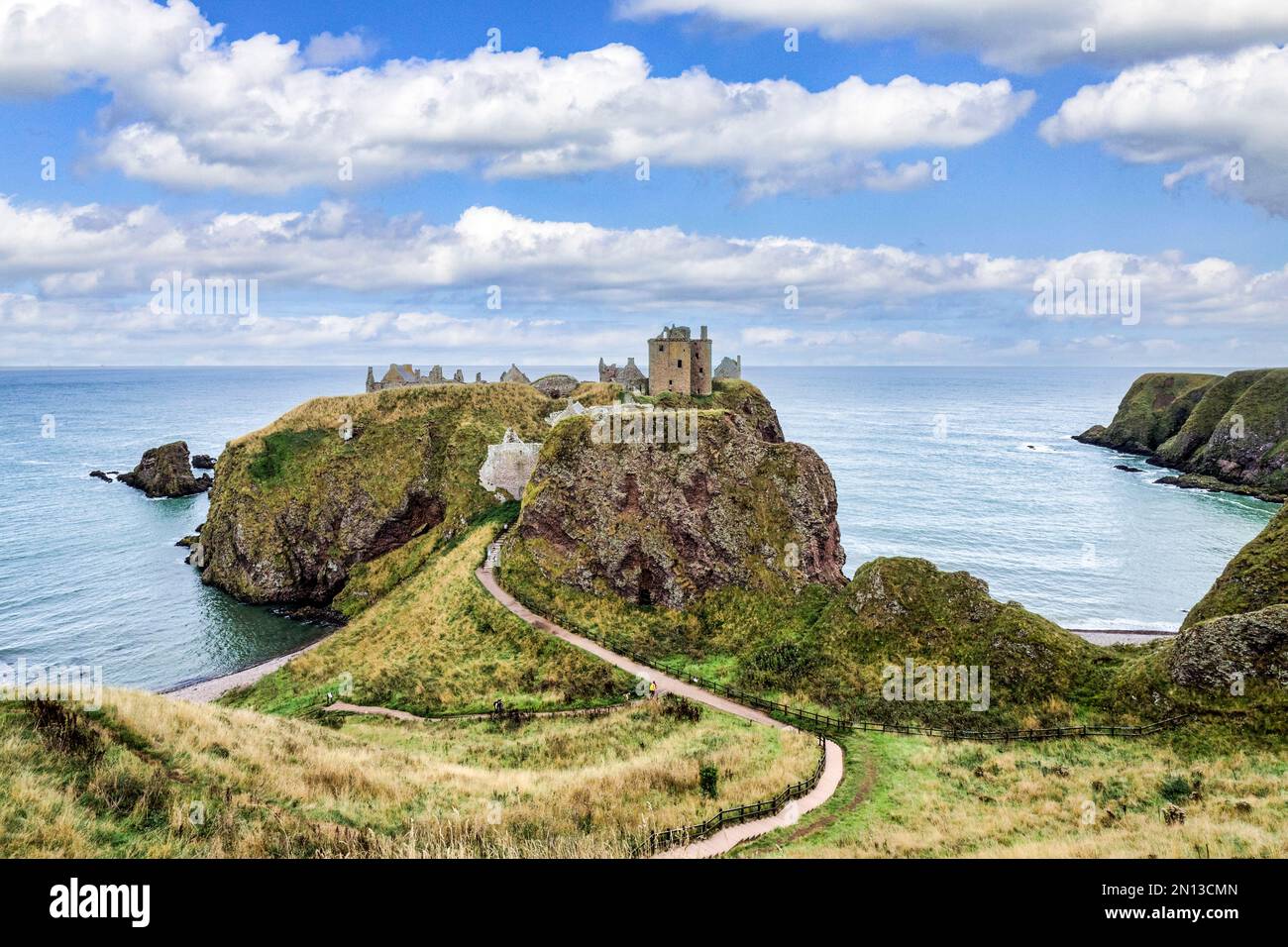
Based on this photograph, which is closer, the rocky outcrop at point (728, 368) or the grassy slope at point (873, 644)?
the grassy slope at point (873, 644)

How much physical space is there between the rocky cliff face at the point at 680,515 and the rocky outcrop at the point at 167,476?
86.5m

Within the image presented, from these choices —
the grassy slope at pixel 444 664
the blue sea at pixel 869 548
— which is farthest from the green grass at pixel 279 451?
the grassy slope at pixel 444 664

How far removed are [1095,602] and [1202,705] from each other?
4423 centimetres

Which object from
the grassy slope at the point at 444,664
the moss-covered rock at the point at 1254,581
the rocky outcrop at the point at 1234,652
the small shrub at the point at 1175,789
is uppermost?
the moss-covered rock at the point at 1254,581

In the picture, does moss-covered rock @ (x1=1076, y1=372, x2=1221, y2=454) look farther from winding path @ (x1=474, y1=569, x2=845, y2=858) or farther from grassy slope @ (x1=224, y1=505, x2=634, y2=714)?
grassy slope @ (x1=224, y1=505, x2=634, y2=714)

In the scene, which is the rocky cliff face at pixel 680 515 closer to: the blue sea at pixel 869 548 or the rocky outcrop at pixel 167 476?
the blue sea at pixel 869 548

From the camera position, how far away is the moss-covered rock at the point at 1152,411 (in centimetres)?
15525

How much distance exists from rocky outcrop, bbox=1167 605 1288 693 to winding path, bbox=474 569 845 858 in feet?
57.2

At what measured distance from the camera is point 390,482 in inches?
2867

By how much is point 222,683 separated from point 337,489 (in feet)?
A: 80.2

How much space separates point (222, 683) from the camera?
52375 millimetres
